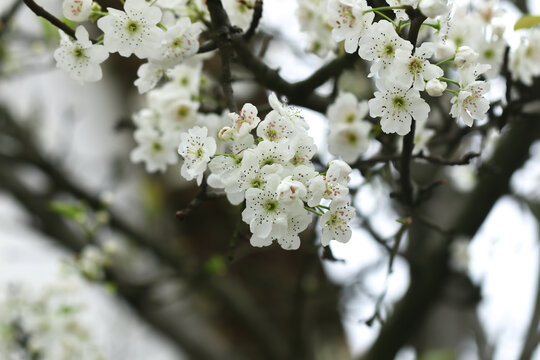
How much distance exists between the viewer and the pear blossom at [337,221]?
735 millimetres

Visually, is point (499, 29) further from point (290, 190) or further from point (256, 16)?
point (290, 190)

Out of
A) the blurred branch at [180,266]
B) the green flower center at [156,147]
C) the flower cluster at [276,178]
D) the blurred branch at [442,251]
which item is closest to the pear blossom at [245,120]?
the flower cluster at [276,178]

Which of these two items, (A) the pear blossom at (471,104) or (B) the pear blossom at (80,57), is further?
(B) the pear blossom at (80,57)

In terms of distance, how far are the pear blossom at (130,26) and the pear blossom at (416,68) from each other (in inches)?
15.2

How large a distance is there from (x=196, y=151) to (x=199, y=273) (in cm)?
144

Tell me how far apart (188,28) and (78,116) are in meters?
4.41

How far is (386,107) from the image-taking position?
0.79 m

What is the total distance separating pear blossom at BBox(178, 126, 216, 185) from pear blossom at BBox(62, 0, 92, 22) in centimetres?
26

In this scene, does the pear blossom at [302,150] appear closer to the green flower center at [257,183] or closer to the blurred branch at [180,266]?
the green flower center at [257,183]

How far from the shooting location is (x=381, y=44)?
762 millimetres

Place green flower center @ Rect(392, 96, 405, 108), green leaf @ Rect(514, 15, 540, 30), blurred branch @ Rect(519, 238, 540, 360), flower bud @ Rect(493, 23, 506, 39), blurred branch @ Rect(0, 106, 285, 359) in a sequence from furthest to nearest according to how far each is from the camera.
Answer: blurred branch @ Rect(0, 106, 285, 359)
blurred branch @ Rect(519, 238, 540, 360)
flower bud @ Rect(493, 23, 506, 39)
green leaf @ Rect(514, 15, 540, 30)
green flower center @ Rect(392, 96, 405, 108)

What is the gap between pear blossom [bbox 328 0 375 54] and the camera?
2.54 ft

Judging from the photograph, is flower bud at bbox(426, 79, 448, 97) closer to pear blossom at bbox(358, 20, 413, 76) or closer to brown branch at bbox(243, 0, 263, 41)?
pear blossom at bbox(358, 20, 413, 76)

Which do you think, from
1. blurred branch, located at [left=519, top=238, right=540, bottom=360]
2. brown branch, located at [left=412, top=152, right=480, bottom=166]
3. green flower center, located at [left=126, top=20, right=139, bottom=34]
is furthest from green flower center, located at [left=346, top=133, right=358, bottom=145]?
blurred branch, located at [left=519, top=238, right=540, bottom=360]
